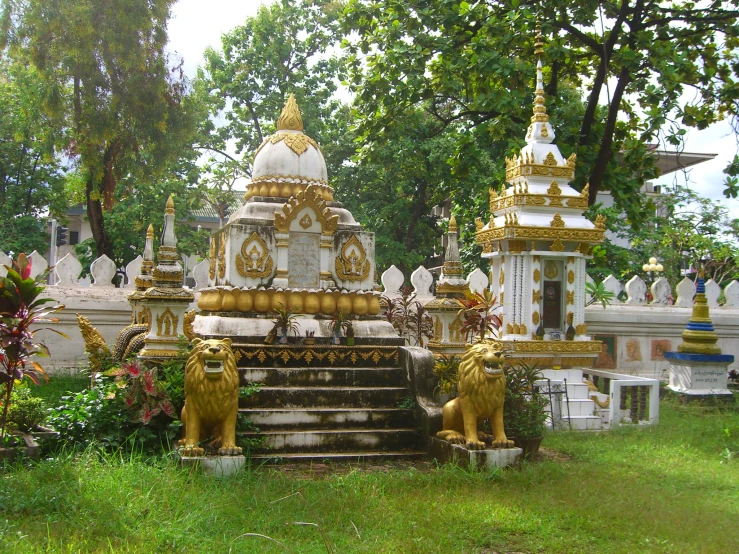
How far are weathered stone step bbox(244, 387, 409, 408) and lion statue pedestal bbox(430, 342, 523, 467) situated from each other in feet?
3.90

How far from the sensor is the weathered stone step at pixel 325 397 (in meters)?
8.14

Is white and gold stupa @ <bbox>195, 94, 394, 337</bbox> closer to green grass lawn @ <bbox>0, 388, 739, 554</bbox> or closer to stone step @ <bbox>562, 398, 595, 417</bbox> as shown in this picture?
green grass lawn @ <bbox>0, 388, 739, 554</bbox>

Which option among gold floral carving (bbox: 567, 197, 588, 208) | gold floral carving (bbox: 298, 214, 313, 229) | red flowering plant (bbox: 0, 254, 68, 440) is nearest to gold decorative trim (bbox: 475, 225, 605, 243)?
gold floral carving (bbox: 567, 197, 588, 208)

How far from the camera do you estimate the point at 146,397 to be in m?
7.35

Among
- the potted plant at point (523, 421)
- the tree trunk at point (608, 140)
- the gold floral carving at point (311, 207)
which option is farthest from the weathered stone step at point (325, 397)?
the tree trunk at point (608, 140)

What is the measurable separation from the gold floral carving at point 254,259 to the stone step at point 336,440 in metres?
2.54

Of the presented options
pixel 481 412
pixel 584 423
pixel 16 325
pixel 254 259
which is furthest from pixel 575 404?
pixel 16 325

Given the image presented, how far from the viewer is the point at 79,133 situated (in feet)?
53.9

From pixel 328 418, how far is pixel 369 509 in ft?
7.78

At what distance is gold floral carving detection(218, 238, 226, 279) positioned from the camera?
995 centimetres

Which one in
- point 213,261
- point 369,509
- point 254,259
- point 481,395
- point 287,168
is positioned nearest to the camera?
point 369,509

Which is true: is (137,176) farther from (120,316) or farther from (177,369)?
(177,369)

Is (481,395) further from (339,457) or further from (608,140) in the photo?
(608,140)

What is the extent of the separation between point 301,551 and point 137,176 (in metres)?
15.2
